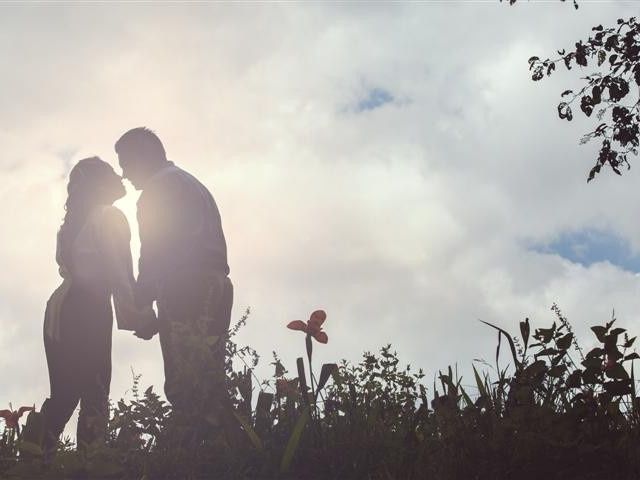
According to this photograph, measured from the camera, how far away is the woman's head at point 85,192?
663 centimetres

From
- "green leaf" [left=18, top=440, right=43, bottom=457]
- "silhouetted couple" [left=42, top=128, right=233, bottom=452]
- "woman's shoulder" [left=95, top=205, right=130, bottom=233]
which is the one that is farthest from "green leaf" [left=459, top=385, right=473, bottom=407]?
"woman's shoulder" [left=95, top=205, right=130, bottom=233]

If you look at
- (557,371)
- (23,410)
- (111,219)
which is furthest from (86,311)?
(557,371)

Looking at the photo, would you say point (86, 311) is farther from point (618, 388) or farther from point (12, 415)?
point (618, 388)

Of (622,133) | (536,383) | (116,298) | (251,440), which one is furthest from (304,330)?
(622,133)

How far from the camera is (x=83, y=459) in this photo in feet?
15.0

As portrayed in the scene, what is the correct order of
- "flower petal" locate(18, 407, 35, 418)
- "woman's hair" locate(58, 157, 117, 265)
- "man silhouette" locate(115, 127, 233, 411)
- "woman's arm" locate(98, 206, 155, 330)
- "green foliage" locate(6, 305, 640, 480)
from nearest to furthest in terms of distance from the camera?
"green foliage" locate(6, 305, 640, 480) < "man silhouette" locate(115, 127, 233, 411) < "flower petal" locate(18, 407, 35, 418) < "woman's arm" locate(98, 206, 155, 330) < "woman's hair" locate(58, 157, 117, 265)

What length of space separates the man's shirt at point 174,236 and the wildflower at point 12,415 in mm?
1071

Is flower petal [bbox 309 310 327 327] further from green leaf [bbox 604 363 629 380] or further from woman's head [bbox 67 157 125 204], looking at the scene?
woman's head [bbox 67 157 125 204]

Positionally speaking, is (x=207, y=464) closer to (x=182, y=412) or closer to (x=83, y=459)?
(x=182, y=412)

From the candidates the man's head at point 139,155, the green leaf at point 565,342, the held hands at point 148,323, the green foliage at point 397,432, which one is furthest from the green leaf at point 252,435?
the man's head at point 139,155

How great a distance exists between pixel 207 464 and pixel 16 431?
190 cm

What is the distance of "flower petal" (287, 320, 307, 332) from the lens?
495cm

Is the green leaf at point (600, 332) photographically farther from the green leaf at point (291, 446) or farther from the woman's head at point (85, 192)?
the woman's head at point (85, 192)

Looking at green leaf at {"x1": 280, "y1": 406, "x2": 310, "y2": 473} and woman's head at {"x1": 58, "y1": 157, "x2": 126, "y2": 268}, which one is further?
woman's head at {"x1": 58, "y1": 157, "x2": 126, "y2": 268}
